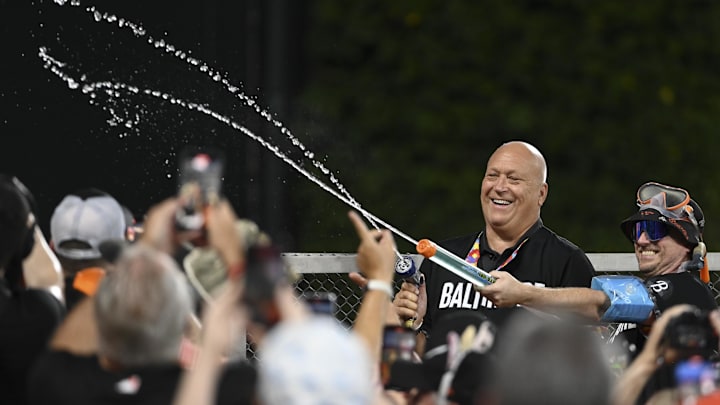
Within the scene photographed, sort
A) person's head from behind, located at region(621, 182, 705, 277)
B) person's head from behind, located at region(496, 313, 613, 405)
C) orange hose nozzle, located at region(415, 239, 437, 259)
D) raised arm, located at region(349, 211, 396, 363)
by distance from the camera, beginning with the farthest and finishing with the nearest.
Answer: person's head from behind, located at region(621, 182, 705, 277) → orange hose nozzle, located at region(415, 239, 437, 259) → raised arm, located at region(349, 211, 396, 363) → person's head from behind, located at region(496, 313, 613, 405)

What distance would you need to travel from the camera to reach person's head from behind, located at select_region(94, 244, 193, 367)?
3127mm

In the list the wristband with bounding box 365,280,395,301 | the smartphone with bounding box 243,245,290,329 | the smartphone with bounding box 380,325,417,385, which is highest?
the wristband with bounding box 365,280,395,301

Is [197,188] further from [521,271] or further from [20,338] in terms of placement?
[521,271]

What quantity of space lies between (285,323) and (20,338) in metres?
1.14

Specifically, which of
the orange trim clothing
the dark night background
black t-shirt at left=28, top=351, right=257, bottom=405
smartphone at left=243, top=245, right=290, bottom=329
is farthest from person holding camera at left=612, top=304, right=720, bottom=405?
the dark night background

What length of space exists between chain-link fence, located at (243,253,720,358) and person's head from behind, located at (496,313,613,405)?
8.74 feet

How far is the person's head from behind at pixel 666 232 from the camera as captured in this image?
17.3 ft

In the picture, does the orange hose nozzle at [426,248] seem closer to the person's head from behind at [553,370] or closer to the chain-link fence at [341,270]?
the chain-link fence at [341,270]

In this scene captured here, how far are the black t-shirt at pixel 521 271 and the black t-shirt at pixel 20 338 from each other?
1.87 meters

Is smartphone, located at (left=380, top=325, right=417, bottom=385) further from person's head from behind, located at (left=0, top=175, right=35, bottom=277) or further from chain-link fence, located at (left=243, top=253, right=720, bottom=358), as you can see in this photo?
chain-link fence, located at (left=243, top=253, right=720, bottom=358)

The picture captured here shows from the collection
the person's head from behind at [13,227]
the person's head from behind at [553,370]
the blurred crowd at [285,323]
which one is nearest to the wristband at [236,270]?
the blurred crowd at [285,323]

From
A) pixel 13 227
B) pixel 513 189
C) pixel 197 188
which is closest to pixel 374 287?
pixel 197 188

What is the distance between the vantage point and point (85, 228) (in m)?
3.95

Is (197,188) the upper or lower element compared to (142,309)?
upper
